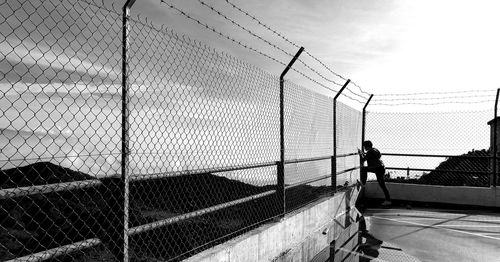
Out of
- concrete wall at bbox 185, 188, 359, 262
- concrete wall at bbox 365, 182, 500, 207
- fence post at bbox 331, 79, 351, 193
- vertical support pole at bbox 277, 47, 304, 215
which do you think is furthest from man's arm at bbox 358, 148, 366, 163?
vertical support pole at bbox 277, 47, 304, 215

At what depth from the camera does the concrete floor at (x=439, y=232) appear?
7.06 m

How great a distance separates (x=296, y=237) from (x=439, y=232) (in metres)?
3.96

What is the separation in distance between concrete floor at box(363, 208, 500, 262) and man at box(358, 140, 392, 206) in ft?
2.59

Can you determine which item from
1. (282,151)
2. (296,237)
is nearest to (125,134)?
(282,151)

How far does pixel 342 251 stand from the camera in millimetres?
7078

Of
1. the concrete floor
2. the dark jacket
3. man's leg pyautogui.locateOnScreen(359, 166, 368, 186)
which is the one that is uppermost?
the dark jacket

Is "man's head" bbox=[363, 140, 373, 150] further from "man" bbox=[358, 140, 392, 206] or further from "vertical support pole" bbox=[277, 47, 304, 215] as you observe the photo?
"vertical support pole" bbox=[277, 47, 304, 215]

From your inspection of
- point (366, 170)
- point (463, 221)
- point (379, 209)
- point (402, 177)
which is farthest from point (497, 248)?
point (402, 177)

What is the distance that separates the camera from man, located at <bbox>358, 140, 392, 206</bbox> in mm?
12438

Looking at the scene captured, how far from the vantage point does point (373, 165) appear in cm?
1255

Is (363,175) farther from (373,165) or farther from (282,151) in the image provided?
(282,151)

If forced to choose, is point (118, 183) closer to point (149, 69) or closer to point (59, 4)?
point (149, 69)

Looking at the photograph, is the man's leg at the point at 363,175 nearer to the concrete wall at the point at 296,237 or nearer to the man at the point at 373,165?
the man at the point at 373,165

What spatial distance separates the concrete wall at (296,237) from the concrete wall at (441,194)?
3912mm
